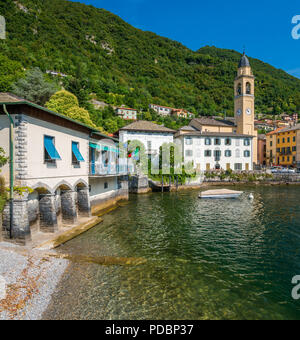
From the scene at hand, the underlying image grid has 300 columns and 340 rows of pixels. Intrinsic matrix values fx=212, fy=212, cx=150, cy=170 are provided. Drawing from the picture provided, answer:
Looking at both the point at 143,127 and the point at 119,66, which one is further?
the point at 119,66

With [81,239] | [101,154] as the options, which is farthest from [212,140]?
[81,239]

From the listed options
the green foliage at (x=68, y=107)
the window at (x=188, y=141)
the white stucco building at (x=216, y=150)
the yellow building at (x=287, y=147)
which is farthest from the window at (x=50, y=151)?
the yellow building at (x=287, y=147)

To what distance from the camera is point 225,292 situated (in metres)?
8.51

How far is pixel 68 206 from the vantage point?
51.5 feet

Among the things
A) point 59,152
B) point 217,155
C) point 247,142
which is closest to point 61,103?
point 59,152

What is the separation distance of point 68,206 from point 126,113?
79.9 metres

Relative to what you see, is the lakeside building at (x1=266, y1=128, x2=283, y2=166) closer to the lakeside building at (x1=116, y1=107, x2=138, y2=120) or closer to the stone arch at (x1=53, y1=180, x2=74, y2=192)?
the lakeside building at (x1=116, y1=107, x2=138, y2=120)

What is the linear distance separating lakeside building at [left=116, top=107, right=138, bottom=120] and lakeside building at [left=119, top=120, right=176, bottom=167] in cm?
4073

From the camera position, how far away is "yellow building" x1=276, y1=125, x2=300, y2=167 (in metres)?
62.2

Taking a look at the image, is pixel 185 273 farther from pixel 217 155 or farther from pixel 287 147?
pixel 287 147

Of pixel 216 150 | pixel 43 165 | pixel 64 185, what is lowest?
pixel 64 185
